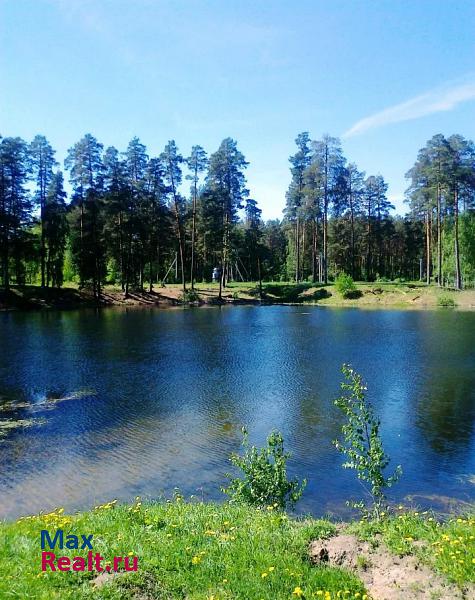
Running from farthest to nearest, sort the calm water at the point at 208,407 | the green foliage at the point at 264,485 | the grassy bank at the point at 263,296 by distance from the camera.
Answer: the grassy bank at the point at 263,296
the calm water at the point at 208,407
the green foliage at the point at 264,485

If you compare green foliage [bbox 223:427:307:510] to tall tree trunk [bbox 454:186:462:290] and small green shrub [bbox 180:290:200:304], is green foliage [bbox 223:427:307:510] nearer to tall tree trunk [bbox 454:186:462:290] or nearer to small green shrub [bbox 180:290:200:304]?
small green shrub [bbox 180:290:200:304]

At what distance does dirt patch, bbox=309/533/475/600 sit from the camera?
494cm

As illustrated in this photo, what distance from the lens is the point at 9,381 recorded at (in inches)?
807

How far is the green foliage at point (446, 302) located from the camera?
54.0 meters

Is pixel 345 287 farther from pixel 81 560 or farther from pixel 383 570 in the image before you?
pixel 81 560

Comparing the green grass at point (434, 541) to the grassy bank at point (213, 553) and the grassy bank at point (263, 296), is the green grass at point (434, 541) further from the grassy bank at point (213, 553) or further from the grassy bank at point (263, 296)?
the grassy bank at point (263, 296)

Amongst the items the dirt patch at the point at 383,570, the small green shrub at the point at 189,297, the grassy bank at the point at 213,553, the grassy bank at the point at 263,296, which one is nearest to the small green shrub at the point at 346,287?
the grassy bank at the point at 263,296

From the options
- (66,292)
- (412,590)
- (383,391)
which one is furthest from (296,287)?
(412,590)

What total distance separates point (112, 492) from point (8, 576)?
5.11 m

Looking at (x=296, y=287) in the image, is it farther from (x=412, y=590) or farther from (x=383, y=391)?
(x=412, y=590)

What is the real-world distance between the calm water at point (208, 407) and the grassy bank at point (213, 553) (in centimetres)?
278

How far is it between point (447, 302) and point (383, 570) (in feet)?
176

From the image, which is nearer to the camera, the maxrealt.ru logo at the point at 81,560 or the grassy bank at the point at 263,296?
the maxrealt.ru logo at the point at 81,560

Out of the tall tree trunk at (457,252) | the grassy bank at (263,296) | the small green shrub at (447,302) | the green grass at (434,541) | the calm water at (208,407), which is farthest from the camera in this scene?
the tall tree trunk at (457,252)
